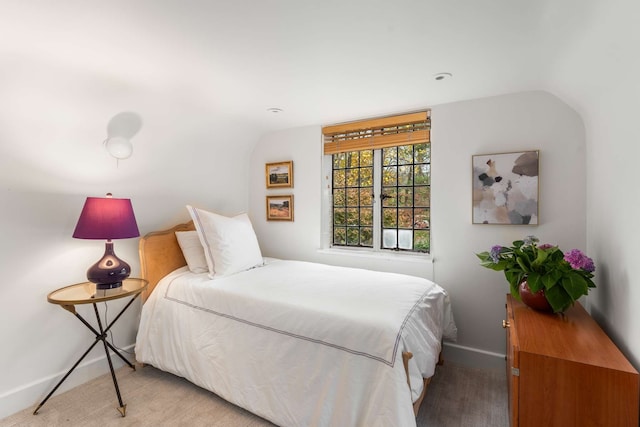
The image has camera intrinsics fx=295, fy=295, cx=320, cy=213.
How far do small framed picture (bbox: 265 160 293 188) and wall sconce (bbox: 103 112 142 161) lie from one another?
1.41 m

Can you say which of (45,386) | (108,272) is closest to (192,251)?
(108,272)

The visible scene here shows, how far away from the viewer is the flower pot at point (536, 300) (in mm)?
1615

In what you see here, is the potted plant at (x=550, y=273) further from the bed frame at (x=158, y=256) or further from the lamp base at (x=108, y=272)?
the lamp base at (x=108, y=272)

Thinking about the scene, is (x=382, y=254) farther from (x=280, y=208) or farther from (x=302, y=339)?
(x=302, y=339)

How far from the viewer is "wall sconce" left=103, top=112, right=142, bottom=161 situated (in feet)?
7.39

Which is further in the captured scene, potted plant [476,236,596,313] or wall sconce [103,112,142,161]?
wall sconce [103,112,142,161]

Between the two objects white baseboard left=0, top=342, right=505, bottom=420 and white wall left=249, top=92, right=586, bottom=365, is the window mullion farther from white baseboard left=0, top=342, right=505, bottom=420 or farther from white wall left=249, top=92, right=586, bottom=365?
white baseboard left=0, top=342, right=505, bottom=420

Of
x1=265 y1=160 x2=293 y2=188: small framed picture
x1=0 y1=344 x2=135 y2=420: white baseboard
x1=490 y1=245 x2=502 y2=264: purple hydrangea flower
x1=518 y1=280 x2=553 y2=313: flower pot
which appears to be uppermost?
x1=265 y1=160 x2=293 y2=188: small framed picture

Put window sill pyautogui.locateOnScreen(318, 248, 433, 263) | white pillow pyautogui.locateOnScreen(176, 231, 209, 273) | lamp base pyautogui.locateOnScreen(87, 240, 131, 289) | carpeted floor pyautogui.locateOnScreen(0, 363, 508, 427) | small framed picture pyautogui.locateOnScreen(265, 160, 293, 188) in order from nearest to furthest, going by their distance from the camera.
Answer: carpeted floor pyautogui.locateOnScreen(0, 363, 508, 427) → lamp base pyautogui.locateOnScreen(87, 240, 131, 289) → white pillow pyautogui.locateOnScreen(176, 231, 209, 273) → window sill pyautogui.locateOnScreen(318, 248, 433, 263) → small framed picture pyautogui.locateOnScreen(265, 160, 293, 188)

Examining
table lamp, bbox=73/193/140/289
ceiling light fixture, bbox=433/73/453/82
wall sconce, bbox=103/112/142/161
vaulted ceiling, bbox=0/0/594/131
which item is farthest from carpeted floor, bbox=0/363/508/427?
ceiling light fixture, bbox=433/73/453/82

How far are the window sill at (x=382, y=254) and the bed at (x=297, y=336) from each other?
406 mm

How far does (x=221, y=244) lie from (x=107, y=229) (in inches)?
30.9

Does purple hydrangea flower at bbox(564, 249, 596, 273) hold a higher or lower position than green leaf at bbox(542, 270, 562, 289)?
higher

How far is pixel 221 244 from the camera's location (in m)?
2.44
